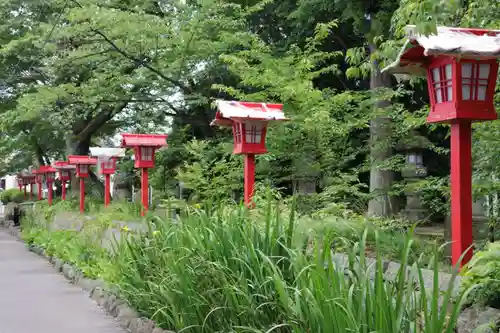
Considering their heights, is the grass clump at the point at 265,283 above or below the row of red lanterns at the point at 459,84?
below

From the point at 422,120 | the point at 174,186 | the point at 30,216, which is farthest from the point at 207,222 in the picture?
the point at 30,216

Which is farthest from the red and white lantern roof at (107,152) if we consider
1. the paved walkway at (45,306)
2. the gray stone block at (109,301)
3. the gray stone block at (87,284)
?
the gray stone block at (109,301)

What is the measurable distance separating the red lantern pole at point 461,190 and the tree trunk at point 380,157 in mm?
5317

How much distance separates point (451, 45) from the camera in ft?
16.0

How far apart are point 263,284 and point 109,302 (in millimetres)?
3204

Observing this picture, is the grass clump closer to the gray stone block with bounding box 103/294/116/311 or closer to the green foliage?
the gray stone block with bounding box 103/294/116/311

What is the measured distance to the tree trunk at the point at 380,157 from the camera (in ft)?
36.6

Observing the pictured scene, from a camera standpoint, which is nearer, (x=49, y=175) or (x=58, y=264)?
(x=58, y=264)

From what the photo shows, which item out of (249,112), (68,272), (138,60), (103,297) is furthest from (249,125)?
(138,60)

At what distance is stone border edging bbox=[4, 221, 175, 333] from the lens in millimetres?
5086

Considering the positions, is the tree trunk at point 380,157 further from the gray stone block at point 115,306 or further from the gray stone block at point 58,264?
the gray stone block at point 58,264

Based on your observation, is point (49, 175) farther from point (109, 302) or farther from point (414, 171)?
point (109, 302)

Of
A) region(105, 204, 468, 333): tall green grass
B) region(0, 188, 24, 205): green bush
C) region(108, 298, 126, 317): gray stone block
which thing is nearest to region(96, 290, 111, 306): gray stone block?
region(108, 298, 126, 317): gray stone block

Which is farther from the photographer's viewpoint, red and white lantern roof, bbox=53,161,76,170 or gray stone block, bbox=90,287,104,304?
red and white lantern roof, bbox=53,161,76,170
